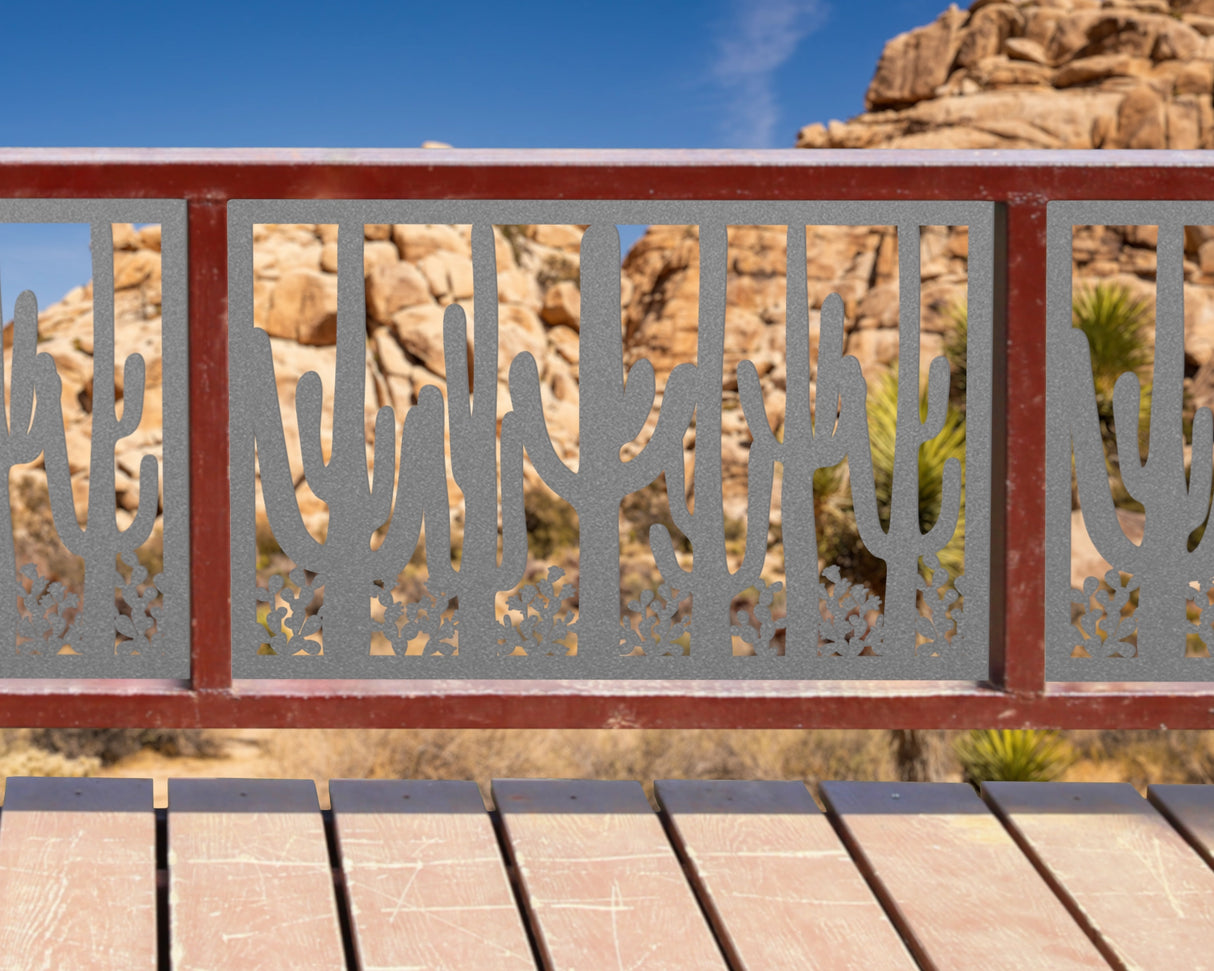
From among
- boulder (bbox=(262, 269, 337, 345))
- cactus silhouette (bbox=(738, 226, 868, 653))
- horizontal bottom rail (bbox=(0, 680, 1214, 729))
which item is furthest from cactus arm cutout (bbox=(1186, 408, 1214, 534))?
boulder (bbox=(262, 269, 337, 345))

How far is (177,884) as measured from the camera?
205cm

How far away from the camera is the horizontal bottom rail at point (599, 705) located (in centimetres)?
237

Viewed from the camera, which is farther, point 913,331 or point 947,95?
point 947,95

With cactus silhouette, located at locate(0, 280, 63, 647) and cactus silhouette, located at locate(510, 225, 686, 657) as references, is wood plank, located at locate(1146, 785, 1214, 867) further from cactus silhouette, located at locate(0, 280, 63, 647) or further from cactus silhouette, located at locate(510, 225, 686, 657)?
cactus silhouette, located at locate(0, 280, 63, 647)

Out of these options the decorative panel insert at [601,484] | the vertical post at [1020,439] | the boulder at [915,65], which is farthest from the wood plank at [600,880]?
the boulder at [915,65]

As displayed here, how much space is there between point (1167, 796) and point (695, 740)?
23.5 ft

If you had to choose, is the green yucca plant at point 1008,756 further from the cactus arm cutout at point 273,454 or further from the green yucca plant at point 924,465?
the cactus arm cutout at point 273,454

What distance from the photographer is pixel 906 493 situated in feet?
8.19

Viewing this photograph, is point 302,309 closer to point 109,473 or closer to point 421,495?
point 109,473

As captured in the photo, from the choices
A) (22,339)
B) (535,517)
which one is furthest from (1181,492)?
(535,517)

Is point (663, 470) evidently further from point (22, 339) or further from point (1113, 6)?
point (1113, 6)

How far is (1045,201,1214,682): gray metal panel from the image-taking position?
243 cm

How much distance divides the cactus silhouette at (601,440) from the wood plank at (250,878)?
0.71 meters

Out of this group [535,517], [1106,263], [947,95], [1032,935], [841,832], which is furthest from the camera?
[947,95]
